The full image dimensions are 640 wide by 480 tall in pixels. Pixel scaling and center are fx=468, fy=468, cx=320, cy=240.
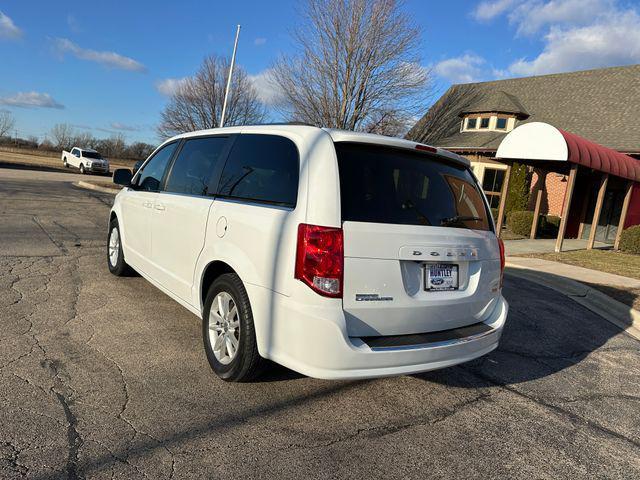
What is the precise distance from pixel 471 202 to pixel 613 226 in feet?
59.6

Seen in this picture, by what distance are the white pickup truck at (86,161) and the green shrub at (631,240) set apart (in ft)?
108

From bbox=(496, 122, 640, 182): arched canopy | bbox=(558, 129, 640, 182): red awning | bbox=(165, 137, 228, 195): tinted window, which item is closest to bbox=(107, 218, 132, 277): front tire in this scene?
bbox=(165, 137, 228, 195): tinted window

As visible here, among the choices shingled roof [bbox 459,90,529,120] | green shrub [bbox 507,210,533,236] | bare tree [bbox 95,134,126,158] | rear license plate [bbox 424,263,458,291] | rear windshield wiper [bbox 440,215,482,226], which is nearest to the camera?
rear license plate [bbox 424,263,458,291]

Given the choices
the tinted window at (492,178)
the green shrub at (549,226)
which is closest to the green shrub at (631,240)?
the green shrub at (549,226)

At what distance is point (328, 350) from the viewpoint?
2723 mm

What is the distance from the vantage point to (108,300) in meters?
4.91

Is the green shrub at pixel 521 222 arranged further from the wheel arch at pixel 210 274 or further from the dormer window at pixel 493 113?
the wheel arch at pixel 210 274

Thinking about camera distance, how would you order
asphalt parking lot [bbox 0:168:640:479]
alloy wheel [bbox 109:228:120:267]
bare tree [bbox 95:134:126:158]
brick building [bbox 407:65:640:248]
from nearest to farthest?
asphalt parking lot [bbox 0:168:640:479] < alloy wheel [bbox 109:228:120:267] < brick building [bbox 407:65:640:248] < bare tree [bbox 95:134:126:158]

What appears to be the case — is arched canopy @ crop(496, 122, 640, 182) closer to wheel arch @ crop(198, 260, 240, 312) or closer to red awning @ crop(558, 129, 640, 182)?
red awning @ crop(558, 129, 640, 182)

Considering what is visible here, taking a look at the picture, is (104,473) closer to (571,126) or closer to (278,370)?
(278,370)

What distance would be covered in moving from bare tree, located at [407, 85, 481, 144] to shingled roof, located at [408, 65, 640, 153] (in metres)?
0.13

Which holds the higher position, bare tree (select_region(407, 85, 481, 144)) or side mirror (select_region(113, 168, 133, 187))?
bare tree (select_region(407, 85, 481, 144))

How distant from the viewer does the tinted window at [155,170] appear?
4855 millimetres

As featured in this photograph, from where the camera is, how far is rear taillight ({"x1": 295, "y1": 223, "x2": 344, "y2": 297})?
273 cm
